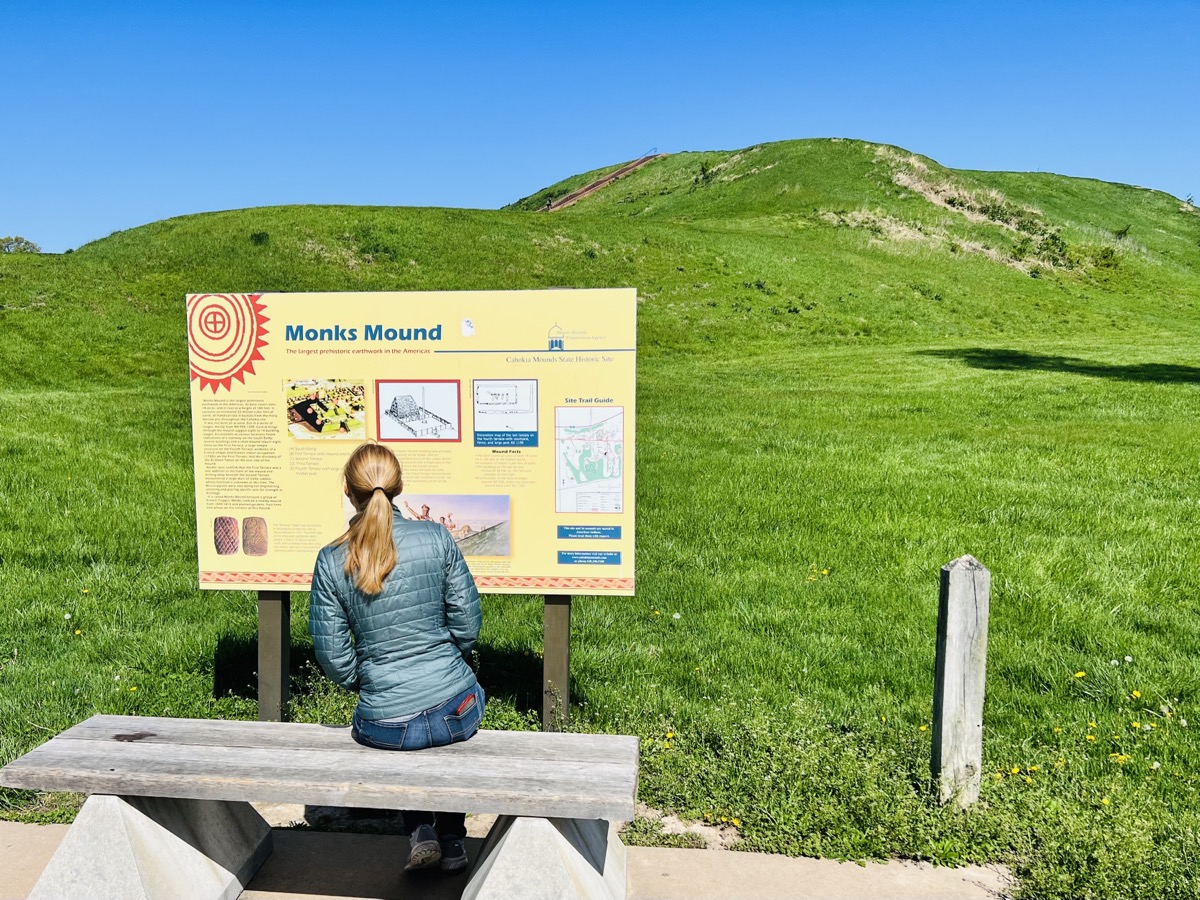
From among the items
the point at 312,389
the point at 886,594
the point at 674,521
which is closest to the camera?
the point at 312,389

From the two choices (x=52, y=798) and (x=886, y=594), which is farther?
(x=886, y=594)

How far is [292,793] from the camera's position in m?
3.57

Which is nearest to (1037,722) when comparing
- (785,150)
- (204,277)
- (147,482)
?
(147,482)

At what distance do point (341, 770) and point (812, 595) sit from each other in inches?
182

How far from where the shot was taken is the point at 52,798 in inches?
192

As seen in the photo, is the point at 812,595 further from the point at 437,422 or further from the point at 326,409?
the point at 326,409

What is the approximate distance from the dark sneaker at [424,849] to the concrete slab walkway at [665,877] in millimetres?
121

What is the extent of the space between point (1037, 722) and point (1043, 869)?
5.00ft

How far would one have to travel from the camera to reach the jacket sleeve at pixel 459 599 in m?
4.07

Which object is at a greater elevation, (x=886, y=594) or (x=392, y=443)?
(x=392, y=443)

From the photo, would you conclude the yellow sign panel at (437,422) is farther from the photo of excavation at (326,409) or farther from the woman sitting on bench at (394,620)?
the woman sitting on bench at (394,620)

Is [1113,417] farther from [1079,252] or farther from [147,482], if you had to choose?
[1079,252]

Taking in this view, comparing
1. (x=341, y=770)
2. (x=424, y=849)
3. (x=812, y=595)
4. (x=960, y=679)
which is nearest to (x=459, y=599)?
(x=341, y=770)

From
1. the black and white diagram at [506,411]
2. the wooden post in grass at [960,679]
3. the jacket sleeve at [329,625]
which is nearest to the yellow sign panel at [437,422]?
the black and white diagram at [506,411]
